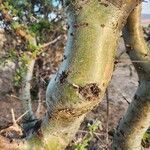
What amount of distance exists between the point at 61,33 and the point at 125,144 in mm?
4460

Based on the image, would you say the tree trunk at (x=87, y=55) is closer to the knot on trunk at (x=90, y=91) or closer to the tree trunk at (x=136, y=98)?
the knot on trunk at (x=90, y=91)

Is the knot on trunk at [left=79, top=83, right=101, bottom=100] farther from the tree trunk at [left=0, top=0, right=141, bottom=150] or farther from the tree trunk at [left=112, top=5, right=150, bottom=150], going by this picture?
the tree trunk at [left=112, top=5, right=150, bottom=150]

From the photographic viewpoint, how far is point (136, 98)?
11.6 ft

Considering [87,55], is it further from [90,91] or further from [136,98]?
[136,98]

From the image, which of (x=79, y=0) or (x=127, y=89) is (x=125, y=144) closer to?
(x=79, y=0)

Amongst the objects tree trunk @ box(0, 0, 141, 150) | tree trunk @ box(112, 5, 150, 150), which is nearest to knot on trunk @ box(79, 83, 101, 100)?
tree trunk @ box(0, 0, 141, 150)

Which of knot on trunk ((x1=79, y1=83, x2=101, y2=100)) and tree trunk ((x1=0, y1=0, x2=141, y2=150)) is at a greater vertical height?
tree trunk ((x1=0, y1=0, x2=141, y2=150))

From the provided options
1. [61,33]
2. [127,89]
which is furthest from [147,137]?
[127,89]

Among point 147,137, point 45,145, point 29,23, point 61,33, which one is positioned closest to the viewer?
point 45,145

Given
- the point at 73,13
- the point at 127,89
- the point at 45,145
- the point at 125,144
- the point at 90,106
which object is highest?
the point at 73,13

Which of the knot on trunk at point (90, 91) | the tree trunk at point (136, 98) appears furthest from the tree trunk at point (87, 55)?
the tree trunk at point (136, 98)

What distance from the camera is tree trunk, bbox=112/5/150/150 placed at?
3.21 meters

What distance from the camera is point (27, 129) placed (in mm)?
2027

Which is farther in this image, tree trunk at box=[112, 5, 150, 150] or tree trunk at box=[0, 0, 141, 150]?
tree trunk at box=[112, 5, 150, 150]
